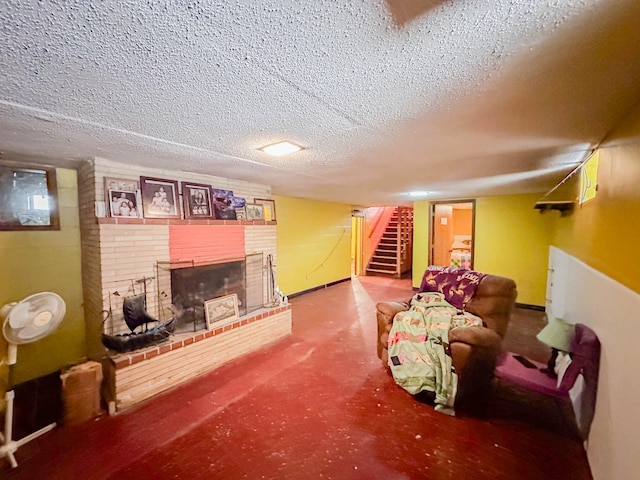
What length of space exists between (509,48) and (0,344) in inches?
141

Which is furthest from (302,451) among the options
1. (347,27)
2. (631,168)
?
(631,168)

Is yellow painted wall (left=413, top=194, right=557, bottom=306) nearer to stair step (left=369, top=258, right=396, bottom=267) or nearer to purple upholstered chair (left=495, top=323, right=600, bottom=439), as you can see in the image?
stair step (left=369, top=258, right=396, bottom=267)

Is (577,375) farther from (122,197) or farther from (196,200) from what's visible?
(122,197)

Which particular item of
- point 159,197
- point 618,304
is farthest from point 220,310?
point 618,304

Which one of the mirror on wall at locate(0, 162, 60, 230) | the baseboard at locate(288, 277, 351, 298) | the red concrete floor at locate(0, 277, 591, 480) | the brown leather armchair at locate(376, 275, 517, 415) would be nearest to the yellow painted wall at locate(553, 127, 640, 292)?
the brown leather armchair at locate(376, 275, 517, 415)

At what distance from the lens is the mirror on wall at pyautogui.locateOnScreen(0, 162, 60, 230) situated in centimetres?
220

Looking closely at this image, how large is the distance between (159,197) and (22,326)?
4.39 feet

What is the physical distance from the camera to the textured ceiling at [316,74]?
0.74 metres

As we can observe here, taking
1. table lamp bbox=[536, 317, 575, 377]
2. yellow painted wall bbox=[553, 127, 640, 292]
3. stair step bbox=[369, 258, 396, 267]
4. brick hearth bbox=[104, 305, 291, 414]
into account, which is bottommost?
brick hearth bbox=[104, 305, 291, 414]

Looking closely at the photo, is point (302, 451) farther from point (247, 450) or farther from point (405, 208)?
point (405, 208)

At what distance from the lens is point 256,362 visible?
9.42 ft

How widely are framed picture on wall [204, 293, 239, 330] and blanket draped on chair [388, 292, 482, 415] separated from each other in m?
1.69

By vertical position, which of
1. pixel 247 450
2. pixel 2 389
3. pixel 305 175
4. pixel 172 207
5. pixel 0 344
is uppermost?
pixel 305 175

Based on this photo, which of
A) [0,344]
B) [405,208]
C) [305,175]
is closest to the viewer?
[0,344]
